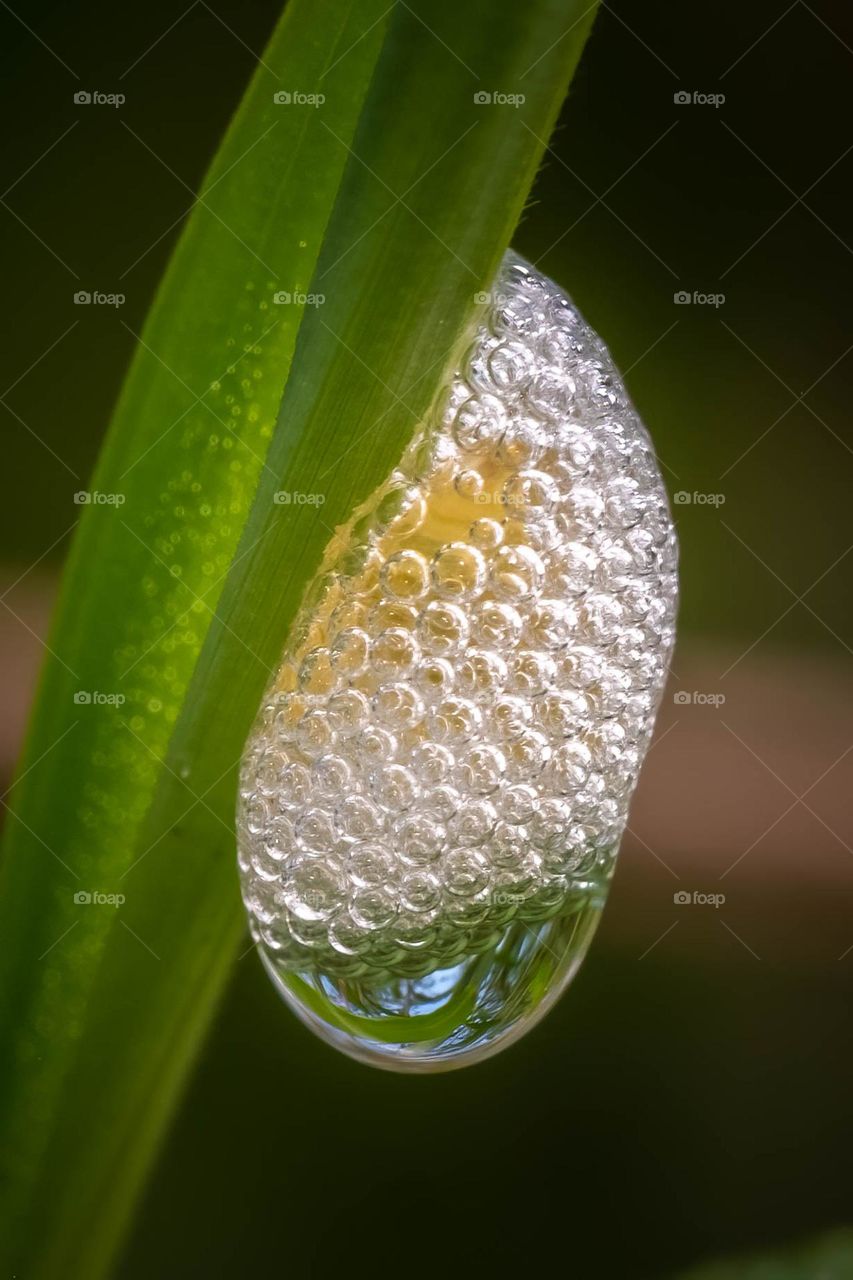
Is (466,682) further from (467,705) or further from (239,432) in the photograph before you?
(239,432)

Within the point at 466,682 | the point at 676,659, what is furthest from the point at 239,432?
the point at 676,659

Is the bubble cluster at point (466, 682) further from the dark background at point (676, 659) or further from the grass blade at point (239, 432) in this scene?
the dark background at point (676, 659)

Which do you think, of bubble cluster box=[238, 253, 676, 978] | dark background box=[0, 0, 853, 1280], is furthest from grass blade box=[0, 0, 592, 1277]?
dark background box=[0, 0, 853, 1280]

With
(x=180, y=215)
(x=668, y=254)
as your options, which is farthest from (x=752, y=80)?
(x=180, y=215)

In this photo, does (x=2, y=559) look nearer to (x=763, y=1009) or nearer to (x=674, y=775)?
(x=674, y=775)

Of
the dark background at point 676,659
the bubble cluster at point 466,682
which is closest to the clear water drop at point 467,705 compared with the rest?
the bubble cluster at point 466,682

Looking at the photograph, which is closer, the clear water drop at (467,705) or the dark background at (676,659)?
the clear water drop at (467,705)
